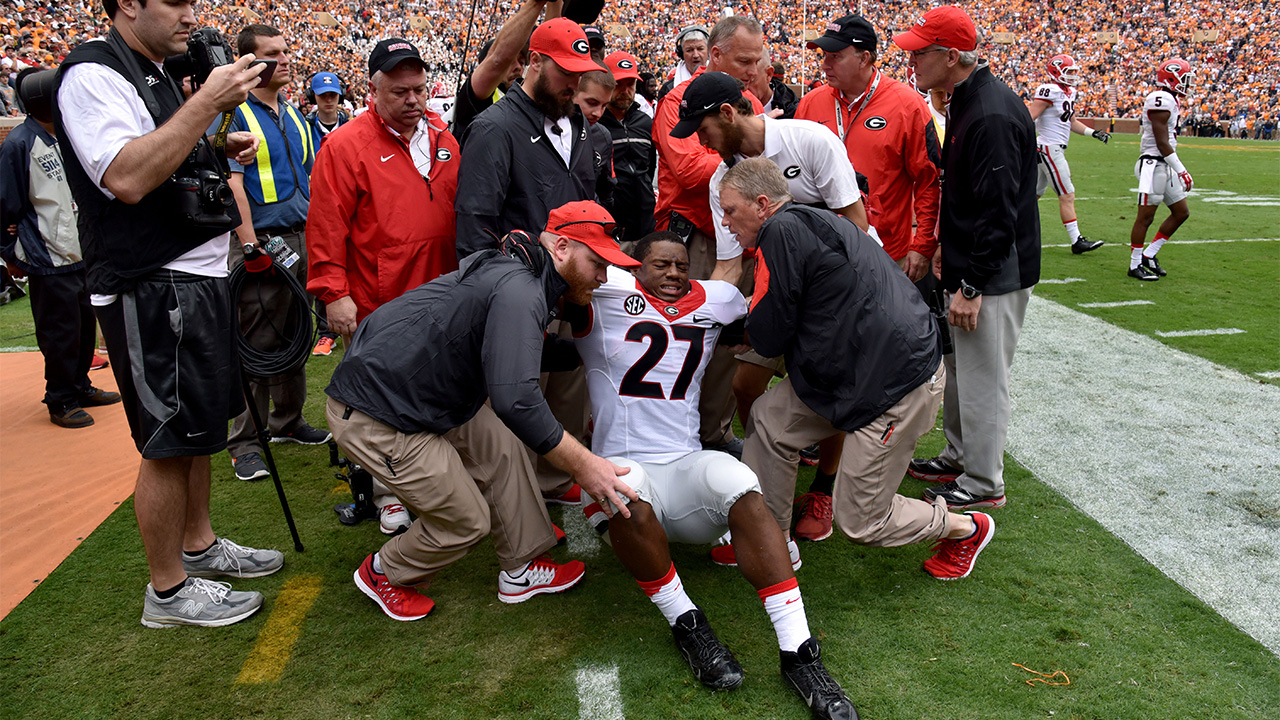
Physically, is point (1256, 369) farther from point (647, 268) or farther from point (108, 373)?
point (108, 373)

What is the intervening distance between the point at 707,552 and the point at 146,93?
109 inches

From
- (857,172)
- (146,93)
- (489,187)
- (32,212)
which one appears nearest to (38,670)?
(146,93)

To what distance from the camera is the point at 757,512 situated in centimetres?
273

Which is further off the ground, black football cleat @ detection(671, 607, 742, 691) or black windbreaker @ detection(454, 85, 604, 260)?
black windbreaker @ detection(454, 85, 604, 260)

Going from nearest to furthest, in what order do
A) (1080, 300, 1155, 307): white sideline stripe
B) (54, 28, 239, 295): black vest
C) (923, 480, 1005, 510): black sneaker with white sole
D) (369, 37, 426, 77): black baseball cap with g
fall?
(54, 28, 239, 295): black vest → (369, 37, 426, 77): black baseball cap with g → (923, 480, 1005, 510): black sneaker with white sole → (1080, 300, 1155, 307): white sideline stripe

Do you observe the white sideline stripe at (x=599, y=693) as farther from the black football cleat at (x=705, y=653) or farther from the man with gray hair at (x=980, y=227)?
the man with gray hair at (x=980, y=227)

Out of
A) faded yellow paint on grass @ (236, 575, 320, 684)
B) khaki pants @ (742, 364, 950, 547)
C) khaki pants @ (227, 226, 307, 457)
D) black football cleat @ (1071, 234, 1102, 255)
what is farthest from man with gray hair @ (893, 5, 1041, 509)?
black football cleat @ (1071, 234, 1102, 255)

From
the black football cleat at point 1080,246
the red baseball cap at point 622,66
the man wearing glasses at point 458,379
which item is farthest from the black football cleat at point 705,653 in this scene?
the black football cleat at point 1080,246

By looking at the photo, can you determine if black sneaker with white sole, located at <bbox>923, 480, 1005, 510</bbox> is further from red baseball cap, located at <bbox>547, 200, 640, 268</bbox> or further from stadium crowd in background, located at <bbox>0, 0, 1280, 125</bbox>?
stadium crowd in background, located at <bbox>0, 0, 1280, 125</bbox>

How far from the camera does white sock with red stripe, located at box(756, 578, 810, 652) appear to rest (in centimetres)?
268

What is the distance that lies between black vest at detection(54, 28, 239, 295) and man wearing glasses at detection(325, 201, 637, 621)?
712 mm

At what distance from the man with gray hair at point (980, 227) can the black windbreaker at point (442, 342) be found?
1925mm

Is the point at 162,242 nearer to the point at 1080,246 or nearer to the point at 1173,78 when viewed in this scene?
the point at 1173,78

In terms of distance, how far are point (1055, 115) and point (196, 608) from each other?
33.1 ft
